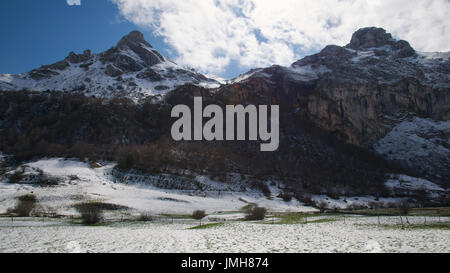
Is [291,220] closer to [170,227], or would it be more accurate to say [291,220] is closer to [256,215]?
[256,215]

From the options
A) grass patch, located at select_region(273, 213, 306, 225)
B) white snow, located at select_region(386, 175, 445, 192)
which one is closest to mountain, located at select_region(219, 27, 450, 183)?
white snow, located at select_region(386, 175, 445, 192)

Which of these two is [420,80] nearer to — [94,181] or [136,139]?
[136,139]

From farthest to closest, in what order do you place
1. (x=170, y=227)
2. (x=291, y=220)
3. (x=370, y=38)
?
(x=370, y=38) → (x=291, y=220) → (x=170, y=227)

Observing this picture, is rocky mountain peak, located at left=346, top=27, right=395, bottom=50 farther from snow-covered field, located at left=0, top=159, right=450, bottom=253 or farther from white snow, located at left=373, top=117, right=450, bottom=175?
snow-covered field, located at left=0, top=159, right=450, bottom=253

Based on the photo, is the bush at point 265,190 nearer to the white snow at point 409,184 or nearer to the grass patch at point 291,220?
the grass patch at point 291,220

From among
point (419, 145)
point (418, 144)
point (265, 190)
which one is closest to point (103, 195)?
point (265, 190)

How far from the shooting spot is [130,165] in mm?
74188

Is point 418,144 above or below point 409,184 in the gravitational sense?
above

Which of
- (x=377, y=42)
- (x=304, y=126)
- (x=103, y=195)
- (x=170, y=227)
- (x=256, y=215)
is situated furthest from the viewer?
(x=377, y=42)

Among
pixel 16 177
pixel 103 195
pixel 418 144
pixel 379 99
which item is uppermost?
pixel 379 99

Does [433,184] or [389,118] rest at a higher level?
[389,118]
